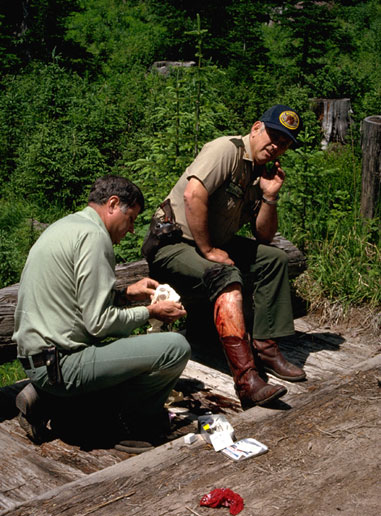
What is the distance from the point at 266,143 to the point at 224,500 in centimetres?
247

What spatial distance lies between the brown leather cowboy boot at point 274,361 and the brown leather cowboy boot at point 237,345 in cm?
49

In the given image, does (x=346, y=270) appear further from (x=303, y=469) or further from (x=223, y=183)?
(x=303, y=469)

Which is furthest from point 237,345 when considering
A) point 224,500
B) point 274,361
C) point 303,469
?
point 224,500

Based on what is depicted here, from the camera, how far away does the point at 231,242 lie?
4961mm

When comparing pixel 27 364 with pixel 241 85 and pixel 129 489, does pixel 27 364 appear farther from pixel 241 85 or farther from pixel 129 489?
pixel 241 85

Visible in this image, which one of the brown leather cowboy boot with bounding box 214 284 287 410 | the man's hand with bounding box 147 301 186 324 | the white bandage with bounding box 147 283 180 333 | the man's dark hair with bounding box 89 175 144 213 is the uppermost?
the man's dark hair with bounding box 89 175 144 213

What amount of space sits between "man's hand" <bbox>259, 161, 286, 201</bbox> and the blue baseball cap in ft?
1.22

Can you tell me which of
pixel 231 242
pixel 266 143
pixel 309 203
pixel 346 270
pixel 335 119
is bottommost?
pixel 346 270

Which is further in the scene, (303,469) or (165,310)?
(165,310)

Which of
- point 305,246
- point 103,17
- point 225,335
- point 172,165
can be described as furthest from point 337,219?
point 103,17

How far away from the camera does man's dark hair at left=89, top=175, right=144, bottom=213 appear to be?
139 inches

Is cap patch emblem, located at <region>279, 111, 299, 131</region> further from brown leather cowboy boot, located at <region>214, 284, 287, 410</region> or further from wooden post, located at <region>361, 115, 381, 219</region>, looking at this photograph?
wooden post, located at <region>361, 115, 381, 219</region>

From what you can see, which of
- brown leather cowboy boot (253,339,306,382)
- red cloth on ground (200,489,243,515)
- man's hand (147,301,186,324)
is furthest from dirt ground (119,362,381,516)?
man's hand (147,301,186,324)

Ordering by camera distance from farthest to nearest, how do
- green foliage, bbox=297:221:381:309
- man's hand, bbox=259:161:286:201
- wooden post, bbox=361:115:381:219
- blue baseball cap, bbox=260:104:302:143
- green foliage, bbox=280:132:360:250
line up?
1. green foliage, bbox=280:132:360:250
2. wooden post, bbox=361:115:381:219
3. green foliage, bbox=297:221:381:309
4. man's hand, bbox=259:161:286:201
5. blue baseball cap, bbox=260:104:302:143
